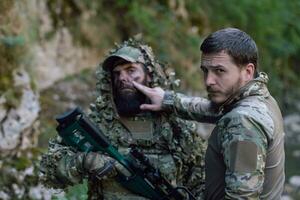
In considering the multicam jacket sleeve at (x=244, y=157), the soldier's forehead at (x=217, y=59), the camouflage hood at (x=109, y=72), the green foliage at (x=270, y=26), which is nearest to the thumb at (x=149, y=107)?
the camouflage hood at (x=109, y=72)

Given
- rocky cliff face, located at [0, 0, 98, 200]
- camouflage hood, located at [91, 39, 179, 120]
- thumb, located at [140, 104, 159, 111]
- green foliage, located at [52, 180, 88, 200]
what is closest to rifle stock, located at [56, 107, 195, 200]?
thumb, located at [140, 104, 159, 111]

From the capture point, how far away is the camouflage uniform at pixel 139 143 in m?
3.54

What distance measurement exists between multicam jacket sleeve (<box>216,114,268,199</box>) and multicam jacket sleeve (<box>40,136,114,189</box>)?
1086mm

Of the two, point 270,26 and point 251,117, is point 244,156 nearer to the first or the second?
point 251,117

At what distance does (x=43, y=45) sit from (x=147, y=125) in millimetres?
5162

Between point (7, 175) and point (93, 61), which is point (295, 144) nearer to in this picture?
point (93, 61)

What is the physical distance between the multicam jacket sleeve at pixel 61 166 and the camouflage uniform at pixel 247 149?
2.99 feet

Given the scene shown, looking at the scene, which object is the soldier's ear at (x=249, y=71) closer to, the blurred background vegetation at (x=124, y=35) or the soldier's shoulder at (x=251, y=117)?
the soldier's shoulder at (x=251, y=117)

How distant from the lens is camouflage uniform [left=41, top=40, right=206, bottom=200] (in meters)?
3.54

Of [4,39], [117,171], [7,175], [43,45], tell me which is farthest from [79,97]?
[117,171]

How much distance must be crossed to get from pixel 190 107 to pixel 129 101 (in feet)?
1.14

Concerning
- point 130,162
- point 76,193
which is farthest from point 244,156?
point 76,193

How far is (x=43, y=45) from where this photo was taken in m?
8.54

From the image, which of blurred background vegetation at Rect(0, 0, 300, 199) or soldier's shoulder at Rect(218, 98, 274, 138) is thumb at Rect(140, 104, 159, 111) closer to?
soldier's shoulder at Rect(218, 98, 274, 138)
